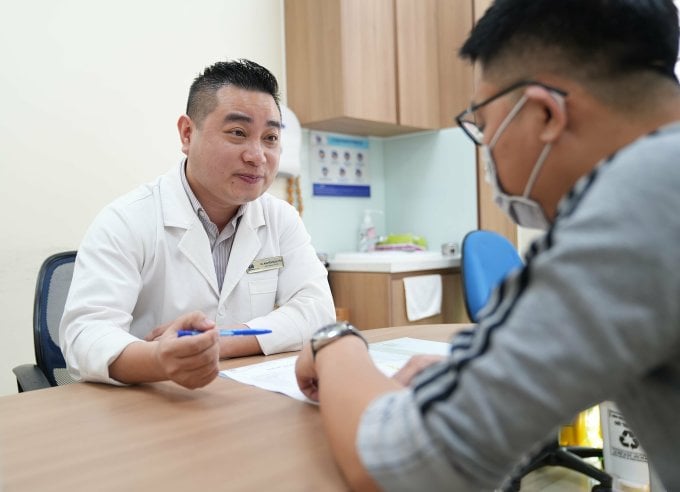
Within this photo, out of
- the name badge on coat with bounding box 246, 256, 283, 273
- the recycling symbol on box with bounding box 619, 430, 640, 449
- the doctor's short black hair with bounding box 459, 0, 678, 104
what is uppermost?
the doctor's short black hair with bounding box 459, 0, 678, 104

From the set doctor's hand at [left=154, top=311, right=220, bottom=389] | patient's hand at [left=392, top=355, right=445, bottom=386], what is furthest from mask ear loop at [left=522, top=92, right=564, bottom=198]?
doctor's hand at [left=154, top=311, right=220, bottom=389]

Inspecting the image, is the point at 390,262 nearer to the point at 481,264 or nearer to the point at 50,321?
the point at 481,264

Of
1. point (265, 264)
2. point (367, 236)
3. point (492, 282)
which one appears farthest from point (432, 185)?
point (265, 264)

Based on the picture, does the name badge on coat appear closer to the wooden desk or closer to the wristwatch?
the wooden desk

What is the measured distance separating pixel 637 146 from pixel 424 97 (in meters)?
3.35

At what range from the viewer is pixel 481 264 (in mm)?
2525

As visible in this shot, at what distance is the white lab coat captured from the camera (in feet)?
3.95

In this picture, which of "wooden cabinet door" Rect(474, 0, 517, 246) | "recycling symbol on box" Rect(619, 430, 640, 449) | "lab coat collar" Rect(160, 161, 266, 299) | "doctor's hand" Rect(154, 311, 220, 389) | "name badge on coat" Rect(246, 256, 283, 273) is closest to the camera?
"doctor's hand" Rect(154, 311, 220, 389)

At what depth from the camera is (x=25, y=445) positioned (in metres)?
0.75

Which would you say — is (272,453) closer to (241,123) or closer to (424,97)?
(241,123)

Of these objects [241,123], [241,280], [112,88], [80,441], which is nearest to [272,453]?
[80,441]

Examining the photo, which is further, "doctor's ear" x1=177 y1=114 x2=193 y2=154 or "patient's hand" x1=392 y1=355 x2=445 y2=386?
"doctor's ear" x1=177 y1=114 x2=193 y2=154

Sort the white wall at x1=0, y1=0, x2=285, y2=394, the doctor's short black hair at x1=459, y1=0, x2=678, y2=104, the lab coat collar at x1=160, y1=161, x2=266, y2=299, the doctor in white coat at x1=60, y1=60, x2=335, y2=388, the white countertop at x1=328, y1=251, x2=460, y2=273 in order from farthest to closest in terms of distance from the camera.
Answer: the white countertop at x1=328, y1=251, x2=460, y2=273 → the white wall at x1=0, y1=0, x2=285, y2=394 → the lab coat collar at x1=160, y1=161, x2=266, y2=299 → the doctor in white coat at x1=60, y1=60, x2=335, y2=388 → the doctor's short black hair at x1=459, y1=0, x2=678, y2=104

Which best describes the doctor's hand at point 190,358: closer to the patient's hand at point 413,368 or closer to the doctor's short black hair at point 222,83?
the patient's hand at point 413,368
